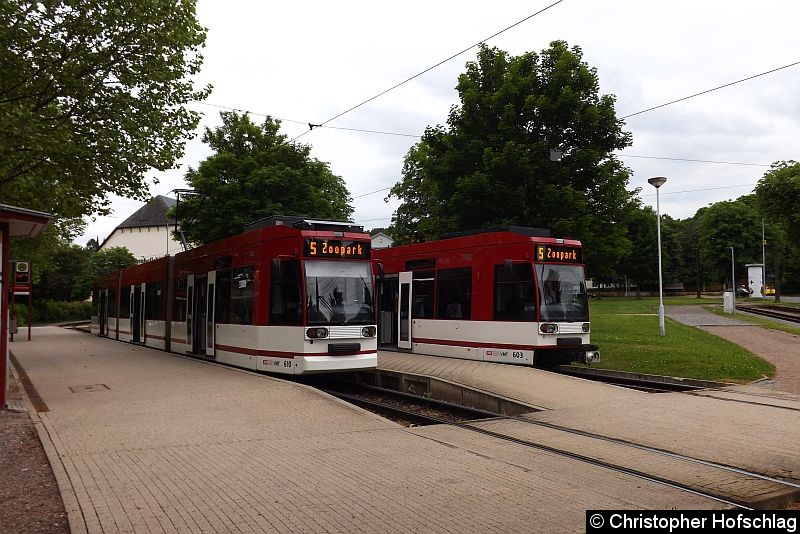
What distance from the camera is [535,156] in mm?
22078

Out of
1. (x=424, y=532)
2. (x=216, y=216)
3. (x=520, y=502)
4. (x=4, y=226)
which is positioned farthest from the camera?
(x=216, y=216)

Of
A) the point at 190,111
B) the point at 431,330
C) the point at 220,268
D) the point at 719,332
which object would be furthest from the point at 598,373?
the point at 719,332

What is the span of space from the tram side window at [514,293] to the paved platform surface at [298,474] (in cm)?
584

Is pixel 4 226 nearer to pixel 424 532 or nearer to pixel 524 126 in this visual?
pixel 424 532

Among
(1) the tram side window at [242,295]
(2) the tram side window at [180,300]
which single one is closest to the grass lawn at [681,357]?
(1) the tram side window at [242,295]

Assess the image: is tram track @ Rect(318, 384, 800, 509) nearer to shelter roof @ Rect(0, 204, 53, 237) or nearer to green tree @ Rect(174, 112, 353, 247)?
shelter roof @ Rect(0, 204, 53, 237)

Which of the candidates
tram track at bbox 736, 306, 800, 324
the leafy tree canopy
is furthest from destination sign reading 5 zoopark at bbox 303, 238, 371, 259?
the leafy tree canopy

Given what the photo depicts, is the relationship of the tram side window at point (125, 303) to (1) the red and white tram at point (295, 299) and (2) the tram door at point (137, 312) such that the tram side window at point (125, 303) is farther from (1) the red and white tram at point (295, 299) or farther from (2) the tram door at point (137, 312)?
(1) the red and white tram at point (295, 299)

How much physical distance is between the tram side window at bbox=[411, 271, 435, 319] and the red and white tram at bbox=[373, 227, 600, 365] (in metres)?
0.03

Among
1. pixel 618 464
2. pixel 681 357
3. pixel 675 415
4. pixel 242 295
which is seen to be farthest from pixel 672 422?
pixel 242 295

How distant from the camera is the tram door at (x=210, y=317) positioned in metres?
15.9

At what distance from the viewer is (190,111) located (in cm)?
1585

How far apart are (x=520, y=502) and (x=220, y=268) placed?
38.2 feet

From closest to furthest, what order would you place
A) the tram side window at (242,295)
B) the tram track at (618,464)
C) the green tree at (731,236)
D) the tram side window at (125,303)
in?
1. the tram track at (618,464)
2. the tram side window at (242,295)
3. the tram side window at (125,303)
4. the green tree at (731,236)
